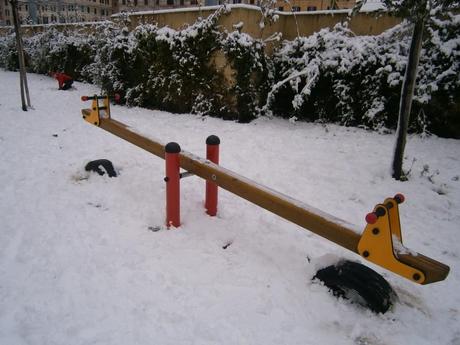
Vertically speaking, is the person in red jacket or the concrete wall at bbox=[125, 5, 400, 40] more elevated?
the concrete wall at bbox=[125, 5, 400, 40]

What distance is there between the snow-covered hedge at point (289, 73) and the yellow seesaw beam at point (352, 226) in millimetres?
4551

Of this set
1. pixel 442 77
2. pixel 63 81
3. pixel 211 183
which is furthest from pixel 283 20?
pixel 63 81

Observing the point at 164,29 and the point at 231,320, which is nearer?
the point at 231,320

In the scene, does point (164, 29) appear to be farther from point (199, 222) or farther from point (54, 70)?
point (54, 70)

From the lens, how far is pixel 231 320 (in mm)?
2238

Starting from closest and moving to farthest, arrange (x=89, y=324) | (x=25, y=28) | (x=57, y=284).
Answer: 1. (x=89, y=324)
2. (x=57, y=284)
3. (x=25, y=28)

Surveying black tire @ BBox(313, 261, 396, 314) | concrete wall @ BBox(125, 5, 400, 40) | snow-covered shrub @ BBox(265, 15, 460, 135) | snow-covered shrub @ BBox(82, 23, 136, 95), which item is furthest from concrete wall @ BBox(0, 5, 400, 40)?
black tire @ BBox(313, 261, 396, 314)

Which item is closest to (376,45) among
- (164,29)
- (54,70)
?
(164,29)

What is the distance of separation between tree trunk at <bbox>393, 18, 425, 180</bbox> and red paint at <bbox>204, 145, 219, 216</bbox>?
2931 millimetres

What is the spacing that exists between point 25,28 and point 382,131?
20.8 meters

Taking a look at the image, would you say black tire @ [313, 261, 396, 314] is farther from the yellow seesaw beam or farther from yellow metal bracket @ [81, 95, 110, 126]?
yellow metal bracket @ [81, 95, 110, 126]

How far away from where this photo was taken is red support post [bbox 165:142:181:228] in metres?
3.06

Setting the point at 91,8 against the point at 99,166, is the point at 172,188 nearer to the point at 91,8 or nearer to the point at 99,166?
the point at 99,166

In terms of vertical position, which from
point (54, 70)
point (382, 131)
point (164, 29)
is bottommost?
point (382, 131)
